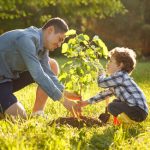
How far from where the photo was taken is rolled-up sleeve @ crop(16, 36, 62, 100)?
5.21m

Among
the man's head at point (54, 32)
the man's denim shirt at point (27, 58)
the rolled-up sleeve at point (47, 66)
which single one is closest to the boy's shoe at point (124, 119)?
the man's denim shirt at point (27, 58)

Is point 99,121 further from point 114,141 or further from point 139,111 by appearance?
point 114,141

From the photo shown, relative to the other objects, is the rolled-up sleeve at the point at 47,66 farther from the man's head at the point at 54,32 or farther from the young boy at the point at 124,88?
the young boy at the point at 124,88

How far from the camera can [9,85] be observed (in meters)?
5.87

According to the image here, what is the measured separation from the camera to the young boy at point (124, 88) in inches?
218

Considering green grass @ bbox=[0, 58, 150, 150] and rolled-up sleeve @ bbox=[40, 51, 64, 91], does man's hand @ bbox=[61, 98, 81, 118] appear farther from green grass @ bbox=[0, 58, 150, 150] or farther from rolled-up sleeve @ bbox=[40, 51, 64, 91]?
rolled-up sleeve @ bbox=[40, 51, 64, 91]

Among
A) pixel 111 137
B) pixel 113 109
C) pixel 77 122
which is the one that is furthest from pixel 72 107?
pixel 111 137

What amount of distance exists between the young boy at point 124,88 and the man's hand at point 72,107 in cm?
7

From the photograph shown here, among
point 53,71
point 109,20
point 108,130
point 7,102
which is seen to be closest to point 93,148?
point 108,130

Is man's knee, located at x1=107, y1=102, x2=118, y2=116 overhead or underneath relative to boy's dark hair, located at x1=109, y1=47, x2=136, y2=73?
underneath

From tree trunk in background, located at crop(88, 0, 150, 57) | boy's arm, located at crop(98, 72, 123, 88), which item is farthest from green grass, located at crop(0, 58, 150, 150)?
tree trunk in background, located at crop(88, 0, 150, 57)

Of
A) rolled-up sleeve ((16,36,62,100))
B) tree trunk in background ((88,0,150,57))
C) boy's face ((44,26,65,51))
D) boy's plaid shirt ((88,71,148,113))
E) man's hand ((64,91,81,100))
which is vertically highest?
boy's face ((44,26,65,51))

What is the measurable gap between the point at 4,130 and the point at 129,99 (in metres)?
1.63

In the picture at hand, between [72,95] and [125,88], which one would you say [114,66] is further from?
[72,95]
